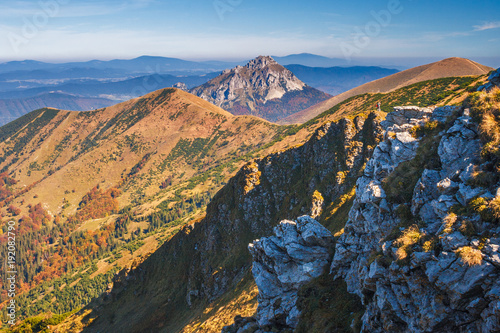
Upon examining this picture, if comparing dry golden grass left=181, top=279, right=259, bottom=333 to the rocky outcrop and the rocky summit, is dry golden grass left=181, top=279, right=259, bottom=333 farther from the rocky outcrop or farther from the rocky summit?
the rocky outcrop

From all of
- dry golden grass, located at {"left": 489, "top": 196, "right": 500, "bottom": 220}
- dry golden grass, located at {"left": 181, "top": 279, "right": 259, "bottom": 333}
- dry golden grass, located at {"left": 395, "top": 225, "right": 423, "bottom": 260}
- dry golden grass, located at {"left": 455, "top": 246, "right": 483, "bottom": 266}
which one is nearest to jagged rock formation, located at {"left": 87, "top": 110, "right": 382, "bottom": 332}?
dry golden grass, located at {"left": 181, "top": 279, "right": 259, "bottom": 333}

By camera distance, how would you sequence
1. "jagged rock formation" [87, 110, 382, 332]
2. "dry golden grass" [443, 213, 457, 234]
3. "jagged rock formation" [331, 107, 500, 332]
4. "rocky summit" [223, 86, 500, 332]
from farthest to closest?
1. "jagged rock formation" [87, 110, 382, 332]
2. "dry golden grass" [443, 213, 457, 234]
3. "rocky summit" [223, 86, 500, 332]
4. "jagged rock formation" [331, 107, 500, 332]

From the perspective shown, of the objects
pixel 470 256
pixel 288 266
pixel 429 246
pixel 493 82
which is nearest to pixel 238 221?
pixel 288 266

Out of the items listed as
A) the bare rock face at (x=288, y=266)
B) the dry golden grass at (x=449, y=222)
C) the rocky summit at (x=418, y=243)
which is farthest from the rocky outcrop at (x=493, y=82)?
the bare rock face at (x=288, y=266)

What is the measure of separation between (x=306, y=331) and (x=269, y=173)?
227ft

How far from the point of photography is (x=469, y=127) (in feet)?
77.5

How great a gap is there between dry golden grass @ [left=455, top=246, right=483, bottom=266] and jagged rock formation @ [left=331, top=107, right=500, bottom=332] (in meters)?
0.06

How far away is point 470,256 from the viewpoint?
16844mm

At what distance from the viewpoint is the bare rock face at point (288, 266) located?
A: 33.8 m

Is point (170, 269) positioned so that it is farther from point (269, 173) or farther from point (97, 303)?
point (269, 173)

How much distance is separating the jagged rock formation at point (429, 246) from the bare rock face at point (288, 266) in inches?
212

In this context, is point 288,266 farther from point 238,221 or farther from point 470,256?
point 238,221

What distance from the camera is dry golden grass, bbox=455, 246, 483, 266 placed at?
54.6 ft

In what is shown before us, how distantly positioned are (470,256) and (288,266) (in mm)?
22662
